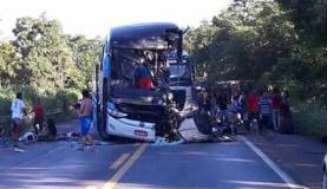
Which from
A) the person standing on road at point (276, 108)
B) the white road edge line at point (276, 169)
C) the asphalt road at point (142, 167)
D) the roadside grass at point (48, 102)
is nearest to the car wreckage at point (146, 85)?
the asphalt road at point (142, 167)

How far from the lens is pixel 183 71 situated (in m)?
24.5

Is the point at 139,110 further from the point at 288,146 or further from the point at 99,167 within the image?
the point at 99,167

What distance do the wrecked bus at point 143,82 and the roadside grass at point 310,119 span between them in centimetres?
392

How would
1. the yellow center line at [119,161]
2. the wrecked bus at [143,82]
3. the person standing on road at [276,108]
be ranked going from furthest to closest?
the person standing on road at [276,108] < the wrecked bus at [143,82] < the yellow center line at [119,161]

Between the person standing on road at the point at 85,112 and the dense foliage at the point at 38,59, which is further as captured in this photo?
the dense foliage at the point at 38,59

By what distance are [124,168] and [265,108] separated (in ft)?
46.3

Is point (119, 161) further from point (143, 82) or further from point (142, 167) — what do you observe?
point (143, 82)

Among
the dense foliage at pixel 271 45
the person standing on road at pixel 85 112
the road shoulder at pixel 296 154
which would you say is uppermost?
the dense foliage at pixel 271 45

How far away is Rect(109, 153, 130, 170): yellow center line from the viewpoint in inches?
613

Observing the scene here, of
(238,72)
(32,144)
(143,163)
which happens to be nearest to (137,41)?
(32,144)

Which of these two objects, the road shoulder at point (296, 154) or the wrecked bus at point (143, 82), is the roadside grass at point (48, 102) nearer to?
the wrecked bus at point (143, 82)

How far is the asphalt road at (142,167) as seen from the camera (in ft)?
41.4

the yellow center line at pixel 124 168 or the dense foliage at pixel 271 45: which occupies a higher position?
the dense foliage at pixel 271 45

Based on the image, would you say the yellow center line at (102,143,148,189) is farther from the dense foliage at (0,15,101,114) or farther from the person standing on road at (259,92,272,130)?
the dense foliage at (0,15,101,114)
